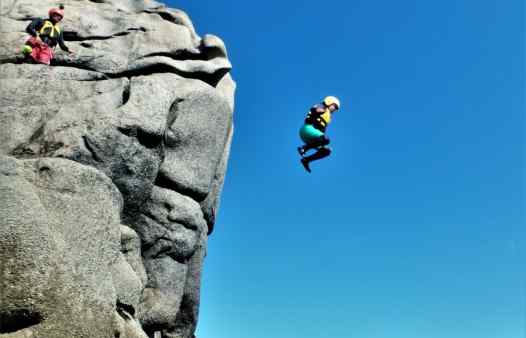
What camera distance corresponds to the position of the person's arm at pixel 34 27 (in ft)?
54.3

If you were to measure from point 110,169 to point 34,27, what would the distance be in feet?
17.2

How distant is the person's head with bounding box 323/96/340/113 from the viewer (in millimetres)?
16188

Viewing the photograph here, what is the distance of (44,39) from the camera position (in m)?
16.8

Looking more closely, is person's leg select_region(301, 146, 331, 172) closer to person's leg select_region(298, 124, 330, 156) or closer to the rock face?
person's leg select_region(298, 124, 330, 156)

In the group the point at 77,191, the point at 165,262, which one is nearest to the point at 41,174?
the point at 77,191

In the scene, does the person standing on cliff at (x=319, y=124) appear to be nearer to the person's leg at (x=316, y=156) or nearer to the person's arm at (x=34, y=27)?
the person's leg at (x=316, y=156)

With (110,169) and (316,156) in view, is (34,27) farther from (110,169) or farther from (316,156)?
(316,156)

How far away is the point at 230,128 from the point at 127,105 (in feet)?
15.4

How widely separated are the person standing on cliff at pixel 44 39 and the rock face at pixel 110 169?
0.44m

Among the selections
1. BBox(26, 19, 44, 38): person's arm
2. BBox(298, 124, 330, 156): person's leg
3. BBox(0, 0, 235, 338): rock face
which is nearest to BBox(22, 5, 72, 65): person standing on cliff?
BBox(26, 19, 44, 38): person's arm

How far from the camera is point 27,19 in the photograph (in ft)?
59.9

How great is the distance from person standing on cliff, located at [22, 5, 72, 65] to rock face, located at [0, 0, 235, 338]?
440 millimetres

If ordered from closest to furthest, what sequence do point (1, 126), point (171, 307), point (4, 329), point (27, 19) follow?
point (4, 329) → point (1, 126) → point (171, 307) → point (27, 19)

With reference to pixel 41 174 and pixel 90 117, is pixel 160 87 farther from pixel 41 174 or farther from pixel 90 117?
pixel 41 174
